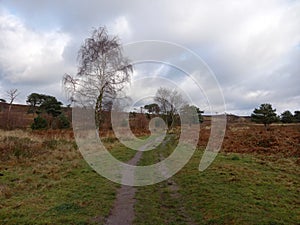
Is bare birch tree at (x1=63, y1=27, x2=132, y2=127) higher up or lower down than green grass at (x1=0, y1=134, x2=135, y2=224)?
higher up

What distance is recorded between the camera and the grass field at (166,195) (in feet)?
21.4

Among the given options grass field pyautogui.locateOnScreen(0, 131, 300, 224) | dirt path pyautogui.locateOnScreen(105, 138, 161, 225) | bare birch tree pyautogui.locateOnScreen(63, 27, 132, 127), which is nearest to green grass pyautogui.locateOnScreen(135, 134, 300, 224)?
grass field pyautogui.locateOnScreen(0, 131, 300, 224)

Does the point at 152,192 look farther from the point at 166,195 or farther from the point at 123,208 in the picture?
the point at 123,208

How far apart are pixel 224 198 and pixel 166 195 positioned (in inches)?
69.5

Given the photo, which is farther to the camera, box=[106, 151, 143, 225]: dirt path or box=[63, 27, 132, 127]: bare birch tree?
box=[63, 27, 132, 127]: bare birch tree

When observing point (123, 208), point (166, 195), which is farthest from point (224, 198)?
point (123, 208)

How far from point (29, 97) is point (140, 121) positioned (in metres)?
38.9

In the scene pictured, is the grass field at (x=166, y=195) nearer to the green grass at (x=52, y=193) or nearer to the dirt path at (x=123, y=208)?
the green grass at (x=52, y=193)

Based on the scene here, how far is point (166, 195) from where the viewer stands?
8.63 meters

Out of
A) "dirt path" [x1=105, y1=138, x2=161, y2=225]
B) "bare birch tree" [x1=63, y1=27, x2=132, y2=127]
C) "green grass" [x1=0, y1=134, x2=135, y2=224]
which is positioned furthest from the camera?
"bare birch tree" [x1=63, y1=27, x2=132, y2=127]

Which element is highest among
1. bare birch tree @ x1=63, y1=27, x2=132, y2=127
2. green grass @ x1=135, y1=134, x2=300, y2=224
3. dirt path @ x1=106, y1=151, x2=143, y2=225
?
bare birch tree @ x1=63, y1=27, x2=132, y2=127

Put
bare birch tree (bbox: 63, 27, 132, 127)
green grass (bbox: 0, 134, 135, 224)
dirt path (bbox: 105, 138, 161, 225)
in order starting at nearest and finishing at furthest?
dirt path (bbox: 105, 138, 161, 225)
green grass (bbox: 0, 134, 135, 224)
bare birch tree (bbox: 63, 27, 132, 127)

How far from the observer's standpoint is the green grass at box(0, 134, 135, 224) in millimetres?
6477

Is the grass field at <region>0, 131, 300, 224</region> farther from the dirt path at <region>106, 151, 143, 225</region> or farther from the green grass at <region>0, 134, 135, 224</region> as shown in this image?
the dirt path at <region>106, 151, 143, 225</region>
